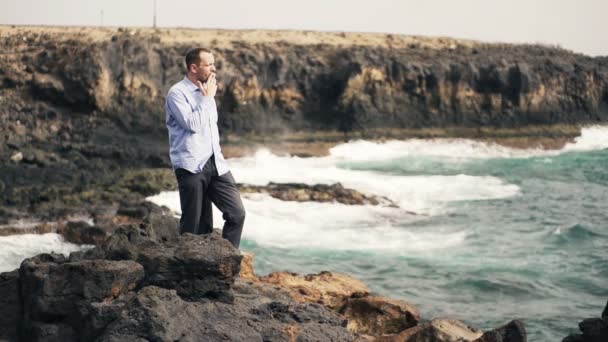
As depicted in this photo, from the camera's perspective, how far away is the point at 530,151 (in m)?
45.8

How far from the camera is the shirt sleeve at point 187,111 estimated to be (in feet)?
22.9

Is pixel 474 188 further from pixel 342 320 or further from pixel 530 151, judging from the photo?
pixel 342 320

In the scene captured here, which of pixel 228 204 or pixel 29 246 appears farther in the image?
pixel 29 246

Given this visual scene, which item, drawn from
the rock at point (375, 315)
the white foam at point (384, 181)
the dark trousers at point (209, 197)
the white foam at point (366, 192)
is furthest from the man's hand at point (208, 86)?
the white foam at point (384, 181)

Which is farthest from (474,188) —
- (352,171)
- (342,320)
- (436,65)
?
(342,320)

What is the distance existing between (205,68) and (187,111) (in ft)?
1.08

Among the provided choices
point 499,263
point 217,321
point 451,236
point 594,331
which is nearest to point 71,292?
point 217,321

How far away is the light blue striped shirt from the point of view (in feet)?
22.9

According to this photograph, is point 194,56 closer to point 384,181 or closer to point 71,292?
point 71,292

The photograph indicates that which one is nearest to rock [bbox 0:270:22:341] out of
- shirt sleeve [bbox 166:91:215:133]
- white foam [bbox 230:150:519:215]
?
shirt sleeve [bbox 166:91:215:133]

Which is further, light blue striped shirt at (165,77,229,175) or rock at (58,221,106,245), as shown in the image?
rock at (58,221,106,245)

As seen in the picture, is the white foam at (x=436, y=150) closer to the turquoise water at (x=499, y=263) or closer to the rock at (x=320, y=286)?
the turquoise water at (x=499, y=263)

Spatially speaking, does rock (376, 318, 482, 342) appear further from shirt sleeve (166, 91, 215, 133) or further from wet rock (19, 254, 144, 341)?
wet rock (19, 254, 144, 341)

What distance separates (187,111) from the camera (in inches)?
275
